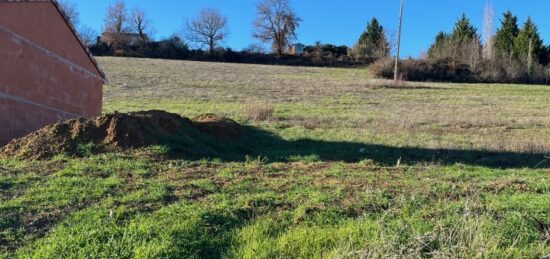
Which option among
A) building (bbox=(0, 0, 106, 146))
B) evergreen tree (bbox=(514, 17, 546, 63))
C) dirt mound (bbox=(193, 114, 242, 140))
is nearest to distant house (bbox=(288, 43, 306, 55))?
→ evergreen tree (bbox=(514, 17, 546, 63))

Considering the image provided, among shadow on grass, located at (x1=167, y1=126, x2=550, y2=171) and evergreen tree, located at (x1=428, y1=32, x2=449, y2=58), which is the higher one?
evergreen tree, located at (x1=428, y1=32, x2=449, y2=58)

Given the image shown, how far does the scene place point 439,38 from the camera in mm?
72938

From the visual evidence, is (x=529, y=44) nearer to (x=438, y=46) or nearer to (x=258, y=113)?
(x=438, y=46)

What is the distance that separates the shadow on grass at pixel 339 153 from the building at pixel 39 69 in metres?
4.95

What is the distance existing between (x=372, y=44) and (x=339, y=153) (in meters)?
62.0

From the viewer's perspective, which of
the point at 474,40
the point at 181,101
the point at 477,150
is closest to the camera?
the point at 477,150

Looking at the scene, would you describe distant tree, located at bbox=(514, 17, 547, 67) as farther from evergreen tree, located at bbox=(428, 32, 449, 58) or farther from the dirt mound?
the dirt mound

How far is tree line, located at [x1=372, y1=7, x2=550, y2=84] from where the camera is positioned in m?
52.3

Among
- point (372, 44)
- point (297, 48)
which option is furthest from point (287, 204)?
point (297, 48)

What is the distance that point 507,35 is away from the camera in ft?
220

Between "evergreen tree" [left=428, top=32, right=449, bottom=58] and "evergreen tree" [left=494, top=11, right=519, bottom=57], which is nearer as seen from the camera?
"evergreen tree" [left=428, top=32, right=449, bottom=58]

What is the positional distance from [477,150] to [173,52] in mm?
57729

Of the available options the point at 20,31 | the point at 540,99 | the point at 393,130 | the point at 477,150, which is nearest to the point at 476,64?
the point at 540,99

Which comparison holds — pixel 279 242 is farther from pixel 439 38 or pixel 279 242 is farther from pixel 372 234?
pixel 439 38
